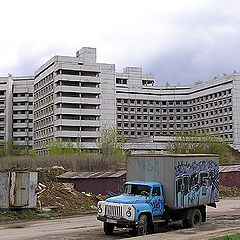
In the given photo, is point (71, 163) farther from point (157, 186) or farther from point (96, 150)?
point (96, 150)

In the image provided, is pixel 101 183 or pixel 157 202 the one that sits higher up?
pixel 101 183

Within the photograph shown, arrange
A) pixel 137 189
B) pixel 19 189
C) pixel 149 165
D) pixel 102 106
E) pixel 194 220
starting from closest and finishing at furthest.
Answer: pixel 137 189 < pixel 149 165 < pixel 194 220 < pixel 19 189 < pixel 102 106

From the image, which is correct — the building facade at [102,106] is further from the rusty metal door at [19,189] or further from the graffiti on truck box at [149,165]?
the graffiti on truck box at [149,165]

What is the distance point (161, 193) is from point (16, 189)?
32.3 feet

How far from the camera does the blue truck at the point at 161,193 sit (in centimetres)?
1745

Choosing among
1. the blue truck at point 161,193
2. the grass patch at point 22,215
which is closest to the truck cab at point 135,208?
the blue truck at point 161,193

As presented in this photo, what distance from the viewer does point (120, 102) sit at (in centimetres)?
13138

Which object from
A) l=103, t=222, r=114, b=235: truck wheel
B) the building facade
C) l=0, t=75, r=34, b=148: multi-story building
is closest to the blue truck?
l=103, t=222, r=114, b=235: truck wheel

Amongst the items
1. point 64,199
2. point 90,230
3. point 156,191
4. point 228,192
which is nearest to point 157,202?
point 156,191

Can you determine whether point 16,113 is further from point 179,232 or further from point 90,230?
point 179,232

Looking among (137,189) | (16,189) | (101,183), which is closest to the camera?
(137,189)

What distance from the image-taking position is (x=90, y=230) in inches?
789

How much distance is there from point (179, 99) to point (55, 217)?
11368cm

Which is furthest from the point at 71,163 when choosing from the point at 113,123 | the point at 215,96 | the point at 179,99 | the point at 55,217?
the point at 179,99
